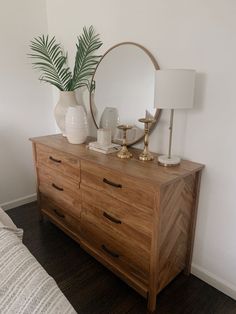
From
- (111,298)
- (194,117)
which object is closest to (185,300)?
(111,298)

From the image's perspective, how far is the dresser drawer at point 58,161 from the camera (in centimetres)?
177

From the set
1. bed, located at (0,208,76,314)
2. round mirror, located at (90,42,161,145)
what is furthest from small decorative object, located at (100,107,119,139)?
bed, located at (0,208,76,314)

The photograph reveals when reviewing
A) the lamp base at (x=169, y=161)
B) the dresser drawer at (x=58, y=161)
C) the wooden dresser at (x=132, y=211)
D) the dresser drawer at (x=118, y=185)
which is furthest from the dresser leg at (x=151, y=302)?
the dresser drawer at (x=58, y=161)

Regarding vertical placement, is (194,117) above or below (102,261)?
above

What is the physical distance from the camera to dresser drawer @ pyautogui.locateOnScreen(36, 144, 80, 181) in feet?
5.82

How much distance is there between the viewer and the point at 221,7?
1309 mm

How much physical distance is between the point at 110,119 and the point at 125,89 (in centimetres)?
30

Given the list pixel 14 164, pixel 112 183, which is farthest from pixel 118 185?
pixel 14 164

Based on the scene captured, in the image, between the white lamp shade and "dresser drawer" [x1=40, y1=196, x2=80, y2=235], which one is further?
"dresser drawer" [x1=40, y1=196, x2=80, y2=235]

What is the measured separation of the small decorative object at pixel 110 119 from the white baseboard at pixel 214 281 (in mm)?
1192

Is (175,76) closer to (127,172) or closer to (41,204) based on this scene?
(127,172)

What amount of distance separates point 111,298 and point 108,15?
2028 mm

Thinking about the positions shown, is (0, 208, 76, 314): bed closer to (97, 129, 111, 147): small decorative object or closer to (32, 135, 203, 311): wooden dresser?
(32, 135, 203, 311): wooden dresser

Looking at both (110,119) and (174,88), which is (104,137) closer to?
(110,119)
